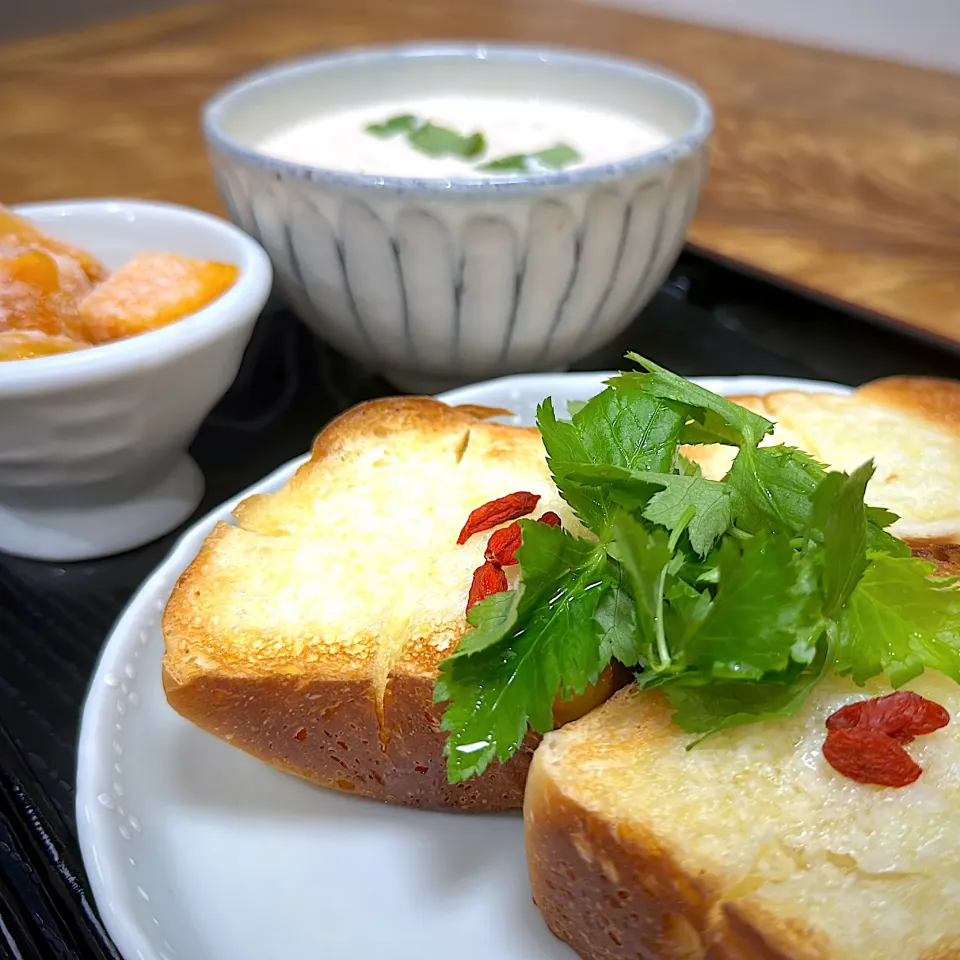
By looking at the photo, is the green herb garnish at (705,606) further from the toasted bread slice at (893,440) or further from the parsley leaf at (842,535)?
the toasted bread slice at (893,440)

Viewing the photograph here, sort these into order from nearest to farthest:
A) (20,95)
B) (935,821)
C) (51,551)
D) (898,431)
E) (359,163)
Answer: (935,821) → (898,431) → (51,551) → (359,163) → (20,95)

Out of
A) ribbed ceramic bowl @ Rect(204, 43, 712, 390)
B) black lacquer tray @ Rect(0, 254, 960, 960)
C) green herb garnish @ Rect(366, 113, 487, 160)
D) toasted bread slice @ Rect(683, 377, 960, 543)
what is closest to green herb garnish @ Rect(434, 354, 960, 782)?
toasted bread slice @ Rect(683, 377, 960, 543)

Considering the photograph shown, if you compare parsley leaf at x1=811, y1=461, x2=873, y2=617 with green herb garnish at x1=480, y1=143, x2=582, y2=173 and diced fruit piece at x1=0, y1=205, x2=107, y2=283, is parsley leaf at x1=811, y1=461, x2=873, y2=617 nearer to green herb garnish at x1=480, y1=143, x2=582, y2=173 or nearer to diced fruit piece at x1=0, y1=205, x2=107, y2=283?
green herb garnish at x1=480, y1=143, x2=582, y2=173

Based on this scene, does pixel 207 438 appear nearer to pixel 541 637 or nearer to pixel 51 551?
pixel 51 551

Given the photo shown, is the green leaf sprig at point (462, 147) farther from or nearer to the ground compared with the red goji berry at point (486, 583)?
farther from the ground

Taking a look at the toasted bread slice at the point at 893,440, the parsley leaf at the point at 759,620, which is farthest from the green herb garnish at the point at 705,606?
the toasted bread slice at the point at 893,440

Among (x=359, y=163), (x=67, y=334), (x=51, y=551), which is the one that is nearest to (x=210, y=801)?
(x=51, y=551)
